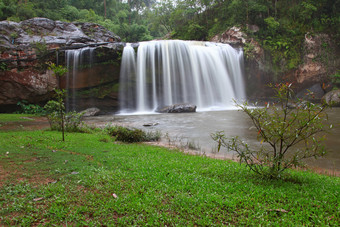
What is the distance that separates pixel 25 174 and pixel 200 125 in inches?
373

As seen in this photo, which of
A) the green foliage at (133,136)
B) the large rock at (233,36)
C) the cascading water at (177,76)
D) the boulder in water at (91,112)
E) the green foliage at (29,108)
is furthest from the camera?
the large rock at (233,36)

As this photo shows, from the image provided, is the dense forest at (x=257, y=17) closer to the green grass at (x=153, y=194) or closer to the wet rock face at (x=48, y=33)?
the wet rock face at (x=48, y=33)

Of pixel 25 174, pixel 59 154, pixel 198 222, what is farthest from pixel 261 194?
A: pixel 59 154

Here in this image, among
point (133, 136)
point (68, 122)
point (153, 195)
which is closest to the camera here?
point (153, 195)

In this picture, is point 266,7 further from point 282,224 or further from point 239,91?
point 282,224

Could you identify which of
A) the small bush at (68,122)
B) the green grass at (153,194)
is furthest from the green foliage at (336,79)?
the small bush at (68,122)

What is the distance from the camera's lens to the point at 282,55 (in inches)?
960

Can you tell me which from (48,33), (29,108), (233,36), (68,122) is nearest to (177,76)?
(233,36)

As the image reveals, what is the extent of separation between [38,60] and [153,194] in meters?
18.5

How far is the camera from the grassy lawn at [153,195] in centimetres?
292

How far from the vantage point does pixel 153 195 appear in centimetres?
349

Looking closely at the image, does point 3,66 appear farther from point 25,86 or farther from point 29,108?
point 29,108

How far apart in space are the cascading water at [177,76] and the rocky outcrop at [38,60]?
5.12ft

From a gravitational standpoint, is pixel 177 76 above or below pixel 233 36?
below
